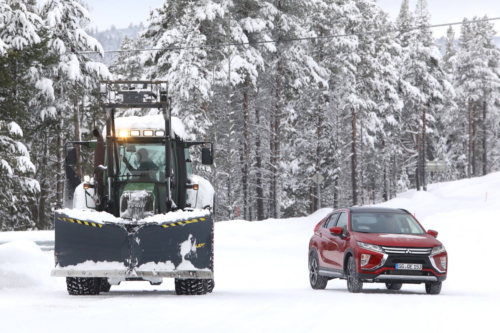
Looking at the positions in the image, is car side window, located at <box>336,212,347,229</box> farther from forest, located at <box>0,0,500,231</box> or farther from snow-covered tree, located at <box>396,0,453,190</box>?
snow-covered tree, located at <box>396,0,453,190</box>

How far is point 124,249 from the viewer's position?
450 inches

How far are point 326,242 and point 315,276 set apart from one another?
0.88 metres

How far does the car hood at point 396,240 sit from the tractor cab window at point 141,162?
386 centimetres

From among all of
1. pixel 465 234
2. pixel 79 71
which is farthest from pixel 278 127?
pixel 465 234

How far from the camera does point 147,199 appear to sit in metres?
12.2

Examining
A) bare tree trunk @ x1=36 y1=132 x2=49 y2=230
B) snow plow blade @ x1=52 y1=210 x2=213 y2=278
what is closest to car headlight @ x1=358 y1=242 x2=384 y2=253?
snow plow blade @ x1=52 y1=210 x2=213 y2=278

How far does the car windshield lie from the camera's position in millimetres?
14289

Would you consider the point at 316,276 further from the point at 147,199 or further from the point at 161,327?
the point at 161,327

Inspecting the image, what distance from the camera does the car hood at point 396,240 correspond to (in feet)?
43.5

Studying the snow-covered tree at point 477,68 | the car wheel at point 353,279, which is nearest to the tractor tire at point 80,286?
the car wheel at point 353,279

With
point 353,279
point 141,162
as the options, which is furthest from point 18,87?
point 353,279

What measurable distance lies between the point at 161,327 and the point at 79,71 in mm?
29340

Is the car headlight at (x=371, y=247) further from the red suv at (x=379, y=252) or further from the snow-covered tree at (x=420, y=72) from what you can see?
the snow-covered tree at (x=420, y=72)

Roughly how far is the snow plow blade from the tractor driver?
4.32 feet
